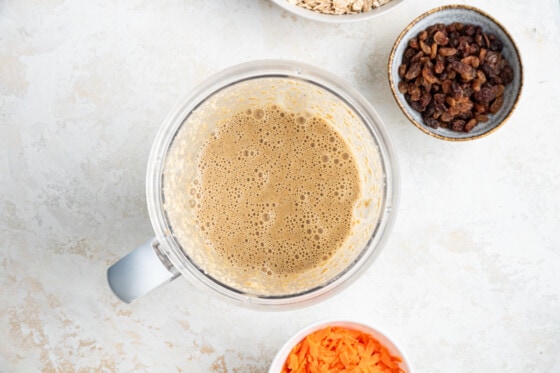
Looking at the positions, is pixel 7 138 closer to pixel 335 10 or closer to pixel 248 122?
pixel 248 122

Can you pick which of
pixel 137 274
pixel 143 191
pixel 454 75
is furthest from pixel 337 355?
pixel 454 75

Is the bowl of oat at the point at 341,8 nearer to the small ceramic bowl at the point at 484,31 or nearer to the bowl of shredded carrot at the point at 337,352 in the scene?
the small ceramic bowl at the point at 484,31

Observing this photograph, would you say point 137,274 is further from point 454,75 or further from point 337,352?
point 454,75

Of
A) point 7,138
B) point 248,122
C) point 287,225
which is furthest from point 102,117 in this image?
point 287,225

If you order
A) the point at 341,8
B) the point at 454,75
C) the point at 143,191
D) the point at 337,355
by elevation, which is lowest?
the point at 337,355

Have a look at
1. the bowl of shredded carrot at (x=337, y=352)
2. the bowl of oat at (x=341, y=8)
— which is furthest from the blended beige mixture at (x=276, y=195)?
the bowl of oat at (x=341, y=8)

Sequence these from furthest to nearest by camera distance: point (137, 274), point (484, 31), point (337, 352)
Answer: point (484, 31) < point (337, 352) < point (137, 274)

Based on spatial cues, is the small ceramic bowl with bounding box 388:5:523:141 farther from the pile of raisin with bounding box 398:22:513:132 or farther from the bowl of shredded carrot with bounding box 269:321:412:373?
the bowl of shredded carrot with bounding box 269:321:412:373

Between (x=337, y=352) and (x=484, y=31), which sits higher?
(x=484, y=31)
